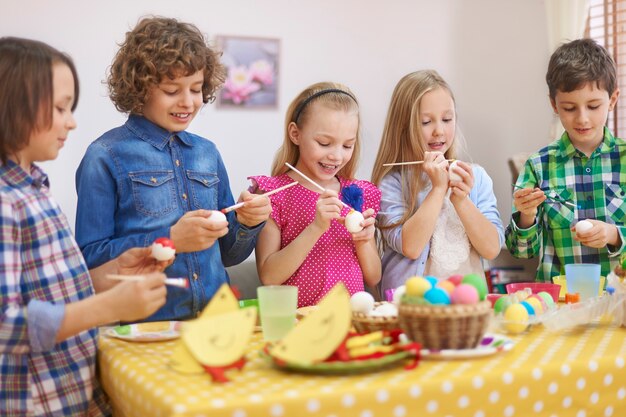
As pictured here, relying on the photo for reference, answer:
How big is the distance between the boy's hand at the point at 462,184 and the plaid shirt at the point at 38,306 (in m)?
1.18

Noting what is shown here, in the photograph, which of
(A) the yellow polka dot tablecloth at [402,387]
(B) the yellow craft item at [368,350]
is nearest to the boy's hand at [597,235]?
(A) the yellow polka dot tablecloth at [402,387]

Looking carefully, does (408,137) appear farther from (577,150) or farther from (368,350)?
(368,350)

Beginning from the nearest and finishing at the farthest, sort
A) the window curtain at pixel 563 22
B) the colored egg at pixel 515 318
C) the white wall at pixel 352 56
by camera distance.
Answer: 1. the colored egg at pixel 515 318
2. the white wall at pixel 352 56
3. the window curtain at pixel 563 22

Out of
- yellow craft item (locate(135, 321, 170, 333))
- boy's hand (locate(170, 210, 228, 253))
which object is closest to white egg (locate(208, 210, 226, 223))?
boy's hand (locate(170, 210, 228, 253))

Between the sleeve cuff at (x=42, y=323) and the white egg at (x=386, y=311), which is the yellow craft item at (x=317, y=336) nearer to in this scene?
the white egg at (x=386, y=311)

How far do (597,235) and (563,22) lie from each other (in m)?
2.15

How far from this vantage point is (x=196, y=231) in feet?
5.44

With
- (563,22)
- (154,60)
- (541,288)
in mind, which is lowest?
(541,288)

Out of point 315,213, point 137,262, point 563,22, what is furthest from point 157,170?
point 563,22

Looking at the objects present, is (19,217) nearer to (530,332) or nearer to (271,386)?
(271,386)

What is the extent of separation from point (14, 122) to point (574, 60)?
1770 millimetres

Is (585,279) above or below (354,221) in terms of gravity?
below

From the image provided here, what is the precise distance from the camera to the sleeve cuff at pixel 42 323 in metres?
1.29

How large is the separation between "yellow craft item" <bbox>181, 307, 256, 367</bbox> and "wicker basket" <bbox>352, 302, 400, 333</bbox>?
278 millimetres
